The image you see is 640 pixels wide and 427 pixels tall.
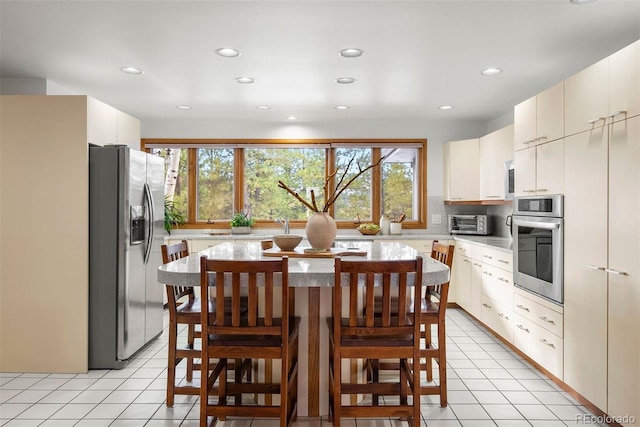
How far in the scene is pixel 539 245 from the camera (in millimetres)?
3344

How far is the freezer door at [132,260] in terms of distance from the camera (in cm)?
353

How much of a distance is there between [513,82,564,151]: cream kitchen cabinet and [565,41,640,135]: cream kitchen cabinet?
100 mm

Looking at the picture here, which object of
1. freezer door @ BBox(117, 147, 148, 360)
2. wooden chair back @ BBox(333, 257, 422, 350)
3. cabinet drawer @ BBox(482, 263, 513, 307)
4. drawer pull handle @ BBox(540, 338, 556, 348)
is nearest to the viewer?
wooden chair back @ BBox(333, 257, 422, 350)

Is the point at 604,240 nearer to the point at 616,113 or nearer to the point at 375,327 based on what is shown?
the point at 616,113

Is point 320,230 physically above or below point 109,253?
above

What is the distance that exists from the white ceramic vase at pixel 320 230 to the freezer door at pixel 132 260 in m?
1.55

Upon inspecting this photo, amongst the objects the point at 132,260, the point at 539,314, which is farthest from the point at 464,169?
the point at 132,260

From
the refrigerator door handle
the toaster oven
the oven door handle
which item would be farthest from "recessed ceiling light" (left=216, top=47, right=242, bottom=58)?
the toaster oven

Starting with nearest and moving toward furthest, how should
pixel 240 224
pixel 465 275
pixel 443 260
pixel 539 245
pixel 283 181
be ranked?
pixel 443 260 → pixel 539 245 → pixel 465 275 → pixel 240 224 → pixel 283 181

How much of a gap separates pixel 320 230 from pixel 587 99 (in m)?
1.84

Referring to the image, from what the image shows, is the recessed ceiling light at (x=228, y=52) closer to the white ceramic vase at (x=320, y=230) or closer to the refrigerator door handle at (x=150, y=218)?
the refrigerator door handle at (x=150, y=218)

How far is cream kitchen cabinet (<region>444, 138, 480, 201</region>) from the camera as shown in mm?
5809

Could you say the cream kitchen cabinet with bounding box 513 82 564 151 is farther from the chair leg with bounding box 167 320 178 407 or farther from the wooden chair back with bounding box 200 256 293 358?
the chair leg with bounding box 167 320 178 407

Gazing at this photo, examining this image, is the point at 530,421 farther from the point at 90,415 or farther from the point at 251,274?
the point at 90,415
